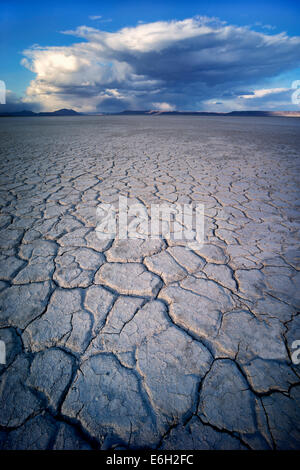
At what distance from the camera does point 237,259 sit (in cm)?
162

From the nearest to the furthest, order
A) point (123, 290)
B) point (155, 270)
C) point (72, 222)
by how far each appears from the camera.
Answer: point (123, 290), point (155, 270), point (72, 222)

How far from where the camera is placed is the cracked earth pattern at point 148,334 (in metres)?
0.78

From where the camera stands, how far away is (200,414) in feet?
2.65

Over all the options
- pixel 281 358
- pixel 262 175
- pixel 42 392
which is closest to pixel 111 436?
pixel 42 392

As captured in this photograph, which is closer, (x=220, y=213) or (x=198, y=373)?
(x=198, y=373)

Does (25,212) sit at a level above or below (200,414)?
above

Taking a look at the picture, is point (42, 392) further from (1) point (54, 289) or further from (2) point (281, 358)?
(2) point (281, 358)

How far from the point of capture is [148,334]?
108cm

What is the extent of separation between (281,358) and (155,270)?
0.86 metres

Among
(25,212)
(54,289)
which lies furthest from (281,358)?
(25,212)

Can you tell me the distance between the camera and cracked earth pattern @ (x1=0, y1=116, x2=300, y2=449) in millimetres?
778

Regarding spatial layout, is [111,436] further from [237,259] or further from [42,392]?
[237,259]
